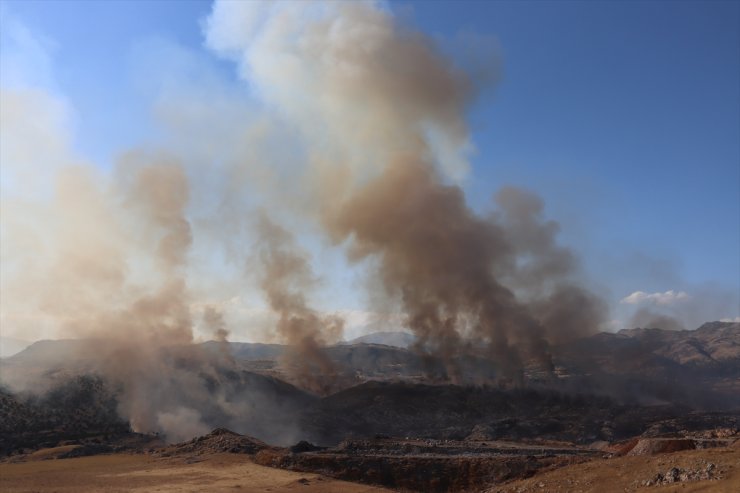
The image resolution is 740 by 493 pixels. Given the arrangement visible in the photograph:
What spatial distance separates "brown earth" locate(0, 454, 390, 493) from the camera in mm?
35500

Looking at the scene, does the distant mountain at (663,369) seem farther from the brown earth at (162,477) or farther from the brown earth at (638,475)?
the brown earth at (162,477)

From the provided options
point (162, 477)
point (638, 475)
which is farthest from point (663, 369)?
point (162, 477)

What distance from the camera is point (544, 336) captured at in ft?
350

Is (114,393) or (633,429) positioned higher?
(114,393)

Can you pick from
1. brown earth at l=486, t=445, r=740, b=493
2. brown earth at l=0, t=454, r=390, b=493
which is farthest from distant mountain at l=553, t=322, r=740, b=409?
brown earth at l=0, t=454, r=390, b=493

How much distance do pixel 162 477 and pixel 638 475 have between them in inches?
1237

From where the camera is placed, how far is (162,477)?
39.6 metres

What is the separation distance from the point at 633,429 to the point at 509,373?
→ 33.4 m

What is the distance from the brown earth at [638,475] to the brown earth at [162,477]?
35.6 ft

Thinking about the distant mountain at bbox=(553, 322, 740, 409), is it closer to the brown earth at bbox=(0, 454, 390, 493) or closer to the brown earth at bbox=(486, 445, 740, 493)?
the brown earth at bbox=(486, 445, 740, 493)

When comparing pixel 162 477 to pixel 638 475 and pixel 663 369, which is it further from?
pixel 663 369

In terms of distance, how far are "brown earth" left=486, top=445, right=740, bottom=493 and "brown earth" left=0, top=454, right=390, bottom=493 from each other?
35.6ft

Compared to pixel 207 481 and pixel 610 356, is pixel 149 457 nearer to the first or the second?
pixel 207 481

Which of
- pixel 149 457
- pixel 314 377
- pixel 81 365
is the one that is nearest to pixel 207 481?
pixel 149 457
